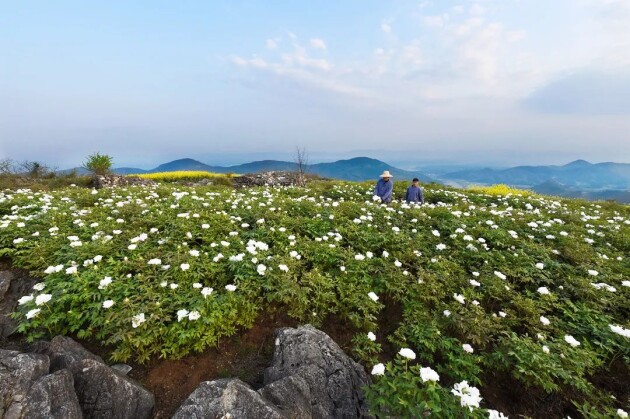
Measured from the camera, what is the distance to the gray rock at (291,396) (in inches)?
139

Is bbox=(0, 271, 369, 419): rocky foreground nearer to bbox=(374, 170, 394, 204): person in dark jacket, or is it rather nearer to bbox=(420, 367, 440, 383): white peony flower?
bbox=(420, 367, 440, 383): white peony flower

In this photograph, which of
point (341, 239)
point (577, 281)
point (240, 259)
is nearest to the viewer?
point (240, 259)

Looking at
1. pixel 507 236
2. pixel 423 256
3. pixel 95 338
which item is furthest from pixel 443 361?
pixel 95 338

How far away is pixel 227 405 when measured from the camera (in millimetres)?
3398

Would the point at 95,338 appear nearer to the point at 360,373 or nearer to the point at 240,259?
the point at 240,259

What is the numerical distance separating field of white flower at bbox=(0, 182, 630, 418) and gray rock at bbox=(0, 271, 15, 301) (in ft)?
1.17

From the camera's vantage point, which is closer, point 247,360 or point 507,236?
point 247,360

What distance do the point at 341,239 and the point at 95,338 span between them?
17.1 feet

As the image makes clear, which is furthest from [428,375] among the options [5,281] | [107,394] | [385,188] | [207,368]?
[385,188]

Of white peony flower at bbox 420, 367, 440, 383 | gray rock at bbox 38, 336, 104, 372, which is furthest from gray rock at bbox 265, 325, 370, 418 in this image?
gray rock at bbox 38, 336, 104, 372

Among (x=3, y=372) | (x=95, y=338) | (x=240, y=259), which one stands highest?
(x=240, y=259)

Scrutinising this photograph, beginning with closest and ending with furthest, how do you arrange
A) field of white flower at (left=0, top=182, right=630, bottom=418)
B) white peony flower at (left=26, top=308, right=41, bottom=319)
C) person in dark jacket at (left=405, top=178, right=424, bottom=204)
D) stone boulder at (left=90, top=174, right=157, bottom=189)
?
white peony flower at (left=26, top=308, right=41, bottom=319)
field of white flower at (left=0, top=182, right=630, bottom=418)
person in dark jacket at (left=405, top=178, right=424, bottom=204)
stone boulder at (left=90, top=174, right=157, bottom=189)

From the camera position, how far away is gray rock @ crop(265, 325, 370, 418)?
3.98 metres

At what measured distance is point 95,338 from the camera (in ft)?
15.6
